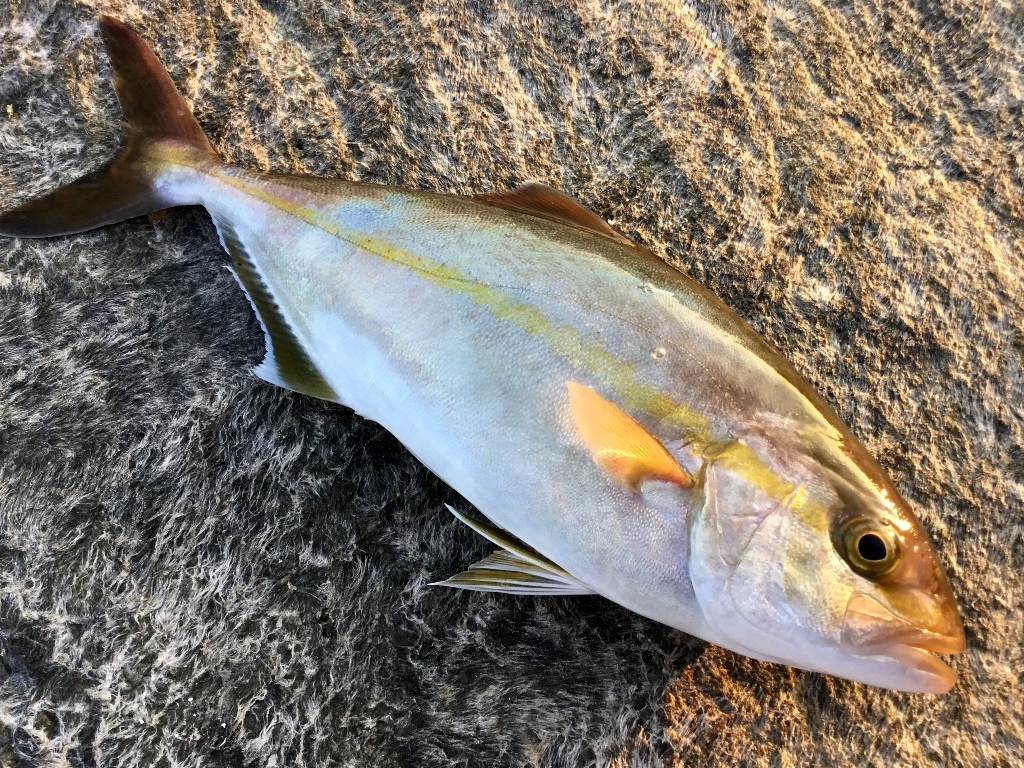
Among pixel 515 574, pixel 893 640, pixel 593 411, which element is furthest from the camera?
pixel 515 574

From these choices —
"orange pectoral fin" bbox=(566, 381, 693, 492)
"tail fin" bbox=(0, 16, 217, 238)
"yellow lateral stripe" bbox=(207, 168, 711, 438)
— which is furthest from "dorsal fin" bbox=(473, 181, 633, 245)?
"tail fin" bbox=(0, 16, 217, 238)

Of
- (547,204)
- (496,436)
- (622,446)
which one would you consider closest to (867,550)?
(622,446)

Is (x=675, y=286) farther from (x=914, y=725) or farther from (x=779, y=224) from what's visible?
(x=914, y=725)

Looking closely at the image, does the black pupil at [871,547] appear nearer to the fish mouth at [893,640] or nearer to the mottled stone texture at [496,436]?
the fish mouth at [893,640]

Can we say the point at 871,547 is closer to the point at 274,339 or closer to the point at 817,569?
the point at 817,569

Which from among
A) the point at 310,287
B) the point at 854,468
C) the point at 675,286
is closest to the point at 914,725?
the point at 854,468

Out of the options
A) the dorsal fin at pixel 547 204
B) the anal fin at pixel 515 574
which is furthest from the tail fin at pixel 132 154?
the anal fin at pixel 515 574

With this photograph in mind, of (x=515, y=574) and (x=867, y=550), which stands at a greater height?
(x=867, y=550)
